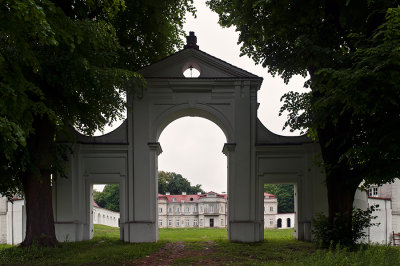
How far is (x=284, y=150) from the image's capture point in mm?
16734

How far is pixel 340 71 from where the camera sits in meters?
9.75

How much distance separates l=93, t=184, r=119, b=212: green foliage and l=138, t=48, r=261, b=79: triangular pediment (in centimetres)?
5343

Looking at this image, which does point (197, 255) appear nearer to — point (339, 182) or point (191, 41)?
point (339, 182)

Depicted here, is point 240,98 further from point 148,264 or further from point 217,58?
point 148,264

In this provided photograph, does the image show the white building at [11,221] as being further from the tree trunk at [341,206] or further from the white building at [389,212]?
the white building at [389,212]

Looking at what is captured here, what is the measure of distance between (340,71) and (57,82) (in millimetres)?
7518

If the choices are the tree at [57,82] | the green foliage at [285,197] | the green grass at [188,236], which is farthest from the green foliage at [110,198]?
the tree at [57,82]

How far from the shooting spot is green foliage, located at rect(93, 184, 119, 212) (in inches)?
2656

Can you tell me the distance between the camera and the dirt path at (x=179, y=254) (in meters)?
11.1

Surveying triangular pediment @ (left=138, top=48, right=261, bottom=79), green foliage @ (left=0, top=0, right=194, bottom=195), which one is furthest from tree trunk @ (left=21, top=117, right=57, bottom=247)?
triangular pediment @ (left=138, top=48, right=261, bottom=79)

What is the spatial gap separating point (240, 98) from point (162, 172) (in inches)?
2446

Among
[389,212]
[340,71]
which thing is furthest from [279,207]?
[340,71]

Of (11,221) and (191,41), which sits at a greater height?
(191,41)

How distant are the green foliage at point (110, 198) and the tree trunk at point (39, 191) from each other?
181 feet
